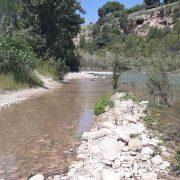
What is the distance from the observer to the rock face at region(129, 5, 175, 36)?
14362cm

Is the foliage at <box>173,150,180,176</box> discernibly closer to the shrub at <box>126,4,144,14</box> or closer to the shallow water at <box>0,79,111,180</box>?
the shallow water at <box>0,79,111,180</box>

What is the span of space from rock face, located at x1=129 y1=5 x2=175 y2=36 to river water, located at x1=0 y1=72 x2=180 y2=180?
122 metres

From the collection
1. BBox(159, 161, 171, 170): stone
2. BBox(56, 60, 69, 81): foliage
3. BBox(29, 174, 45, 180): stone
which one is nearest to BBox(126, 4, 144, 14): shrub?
BBox(56, 60, 69, 81): foliage

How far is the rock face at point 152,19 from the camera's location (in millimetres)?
143625

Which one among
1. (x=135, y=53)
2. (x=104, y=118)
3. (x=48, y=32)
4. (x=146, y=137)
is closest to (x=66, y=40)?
(x=48, y=32)

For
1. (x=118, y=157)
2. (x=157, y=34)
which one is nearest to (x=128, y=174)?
(x=118, y=157)

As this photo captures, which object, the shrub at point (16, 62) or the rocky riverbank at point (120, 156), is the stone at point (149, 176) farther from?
the shrub at point (16, 62)

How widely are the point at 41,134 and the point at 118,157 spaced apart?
193 inches

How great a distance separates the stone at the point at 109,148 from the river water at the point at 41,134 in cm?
96

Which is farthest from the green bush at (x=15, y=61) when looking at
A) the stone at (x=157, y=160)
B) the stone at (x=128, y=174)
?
the stone at (x=128, y=174)

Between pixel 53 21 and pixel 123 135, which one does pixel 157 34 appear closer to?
pixel 53 21

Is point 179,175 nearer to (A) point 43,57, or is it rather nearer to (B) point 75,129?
(B) point 75,129

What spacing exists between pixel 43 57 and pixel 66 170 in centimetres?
4094

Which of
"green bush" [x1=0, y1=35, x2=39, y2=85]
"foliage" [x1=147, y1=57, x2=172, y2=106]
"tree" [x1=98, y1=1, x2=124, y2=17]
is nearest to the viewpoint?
"foliage" [x1=147, y1=57, x2=172, y2=106]
